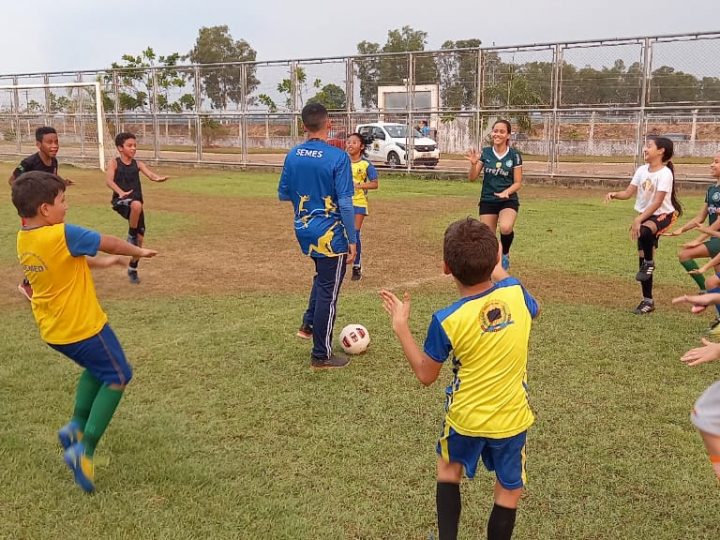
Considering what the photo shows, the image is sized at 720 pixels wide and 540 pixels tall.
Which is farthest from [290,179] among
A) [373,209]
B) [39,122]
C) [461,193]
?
[39,122]

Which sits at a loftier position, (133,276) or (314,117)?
(314,117)

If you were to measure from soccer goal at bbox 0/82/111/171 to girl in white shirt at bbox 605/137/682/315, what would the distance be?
23.7 metres

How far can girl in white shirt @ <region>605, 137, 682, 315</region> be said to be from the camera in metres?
7.41

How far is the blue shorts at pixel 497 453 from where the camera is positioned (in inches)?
115

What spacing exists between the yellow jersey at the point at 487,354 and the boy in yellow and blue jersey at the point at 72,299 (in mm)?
2020

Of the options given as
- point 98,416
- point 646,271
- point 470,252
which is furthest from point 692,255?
point 98,416

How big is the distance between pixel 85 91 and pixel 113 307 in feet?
79.7

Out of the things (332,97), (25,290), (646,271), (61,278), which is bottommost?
(25,290)

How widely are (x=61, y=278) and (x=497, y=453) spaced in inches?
101

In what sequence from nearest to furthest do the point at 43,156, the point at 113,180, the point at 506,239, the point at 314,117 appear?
the point at 314,117
the point at 43,156
the point at 506,239
the point at 113,180

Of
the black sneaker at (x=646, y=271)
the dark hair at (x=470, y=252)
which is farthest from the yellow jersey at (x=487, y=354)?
the black sneaker at (x=646, y=271)

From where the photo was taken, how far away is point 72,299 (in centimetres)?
385

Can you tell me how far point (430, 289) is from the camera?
28.3ft

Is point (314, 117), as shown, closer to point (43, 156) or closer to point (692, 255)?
point (692, 255)
